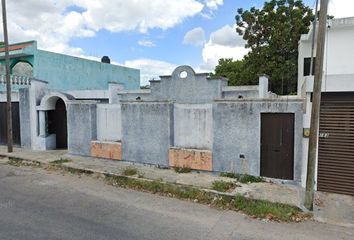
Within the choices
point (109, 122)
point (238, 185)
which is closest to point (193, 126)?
point (238, 185)

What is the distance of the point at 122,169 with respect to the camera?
9.27 meters

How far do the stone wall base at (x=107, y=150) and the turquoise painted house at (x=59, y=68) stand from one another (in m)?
8.53

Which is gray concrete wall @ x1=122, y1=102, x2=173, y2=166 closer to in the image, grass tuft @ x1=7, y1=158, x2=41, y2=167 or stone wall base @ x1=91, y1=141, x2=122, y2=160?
stone wall base @ x1=91, y1=141, x2=122, y2=160

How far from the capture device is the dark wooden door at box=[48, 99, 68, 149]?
496 inches

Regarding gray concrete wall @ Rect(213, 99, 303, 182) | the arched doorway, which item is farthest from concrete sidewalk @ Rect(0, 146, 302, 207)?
the arched doorway

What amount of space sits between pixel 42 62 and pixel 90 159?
934cm

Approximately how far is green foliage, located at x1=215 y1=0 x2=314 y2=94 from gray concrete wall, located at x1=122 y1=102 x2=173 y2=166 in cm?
1404

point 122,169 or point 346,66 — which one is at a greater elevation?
point 346,66

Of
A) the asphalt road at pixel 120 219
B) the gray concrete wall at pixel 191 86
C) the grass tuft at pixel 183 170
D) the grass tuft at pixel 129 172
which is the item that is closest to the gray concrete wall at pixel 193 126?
the grass tuft at pixel 183 170

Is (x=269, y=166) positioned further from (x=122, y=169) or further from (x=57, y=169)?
(x=57, y=169)

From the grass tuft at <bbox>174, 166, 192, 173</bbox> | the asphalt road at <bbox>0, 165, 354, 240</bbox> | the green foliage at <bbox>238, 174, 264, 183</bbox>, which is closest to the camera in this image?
the asphalt road at <bbox>0, 165, 354, 240</bbox>

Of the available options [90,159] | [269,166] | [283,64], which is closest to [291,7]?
[283,64]

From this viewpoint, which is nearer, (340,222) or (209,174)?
(340,222)

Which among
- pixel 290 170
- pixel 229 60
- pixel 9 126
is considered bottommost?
pixel 290 170
